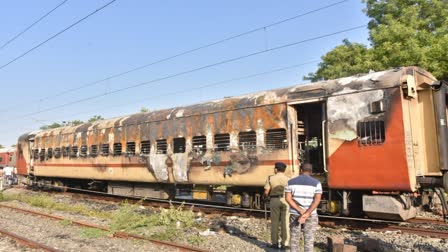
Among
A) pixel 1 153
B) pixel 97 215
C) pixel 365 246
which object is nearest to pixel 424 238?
pixel 365 246

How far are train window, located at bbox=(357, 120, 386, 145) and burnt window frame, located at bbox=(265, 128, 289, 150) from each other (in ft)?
6.29

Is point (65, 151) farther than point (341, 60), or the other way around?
point (341, 60)

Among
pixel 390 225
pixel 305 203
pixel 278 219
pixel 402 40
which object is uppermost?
pixel 402 40

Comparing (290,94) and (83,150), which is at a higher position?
(290,94)

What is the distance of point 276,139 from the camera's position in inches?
427

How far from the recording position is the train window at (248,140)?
11344mm

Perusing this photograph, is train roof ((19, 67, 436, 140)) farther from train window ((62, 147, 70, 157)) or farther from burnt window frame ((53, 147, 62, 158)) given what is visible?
burnt window frame ((53, 147, 62, 158))

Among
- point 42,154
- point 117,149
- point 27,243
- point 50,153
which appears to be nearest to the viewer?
point 27,243

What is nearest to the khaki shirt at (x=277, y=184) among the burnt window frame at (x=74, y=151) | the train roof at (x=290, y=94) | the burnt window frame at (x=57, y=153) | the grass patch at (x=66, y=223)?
the train roof at (x=290, y=94)

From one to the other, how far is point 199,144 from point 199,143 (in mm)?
30

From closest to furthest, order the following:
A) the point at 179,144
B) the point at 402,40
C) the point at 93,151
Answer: the point at 179,144 → the point at 93,151 → the point at 402,40

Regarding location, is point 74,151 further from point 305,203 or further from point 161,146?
point 305,203

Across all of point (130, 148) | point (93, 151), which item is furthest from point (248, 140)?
point (93, 151)

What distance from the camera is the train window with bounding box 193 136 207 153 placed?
12734mm
